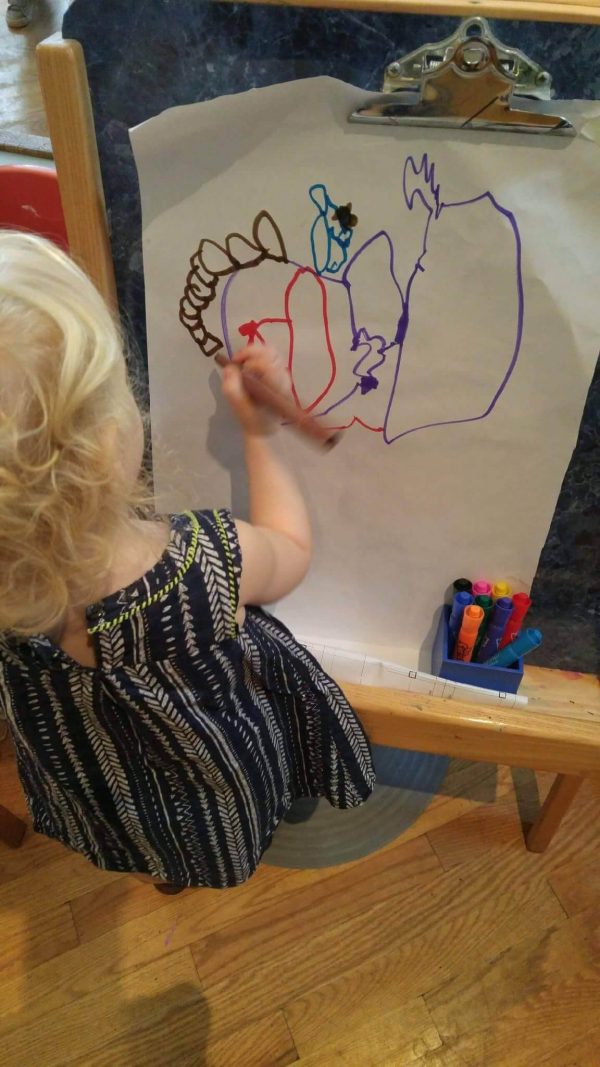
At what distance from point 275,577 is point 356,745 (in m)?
0.18

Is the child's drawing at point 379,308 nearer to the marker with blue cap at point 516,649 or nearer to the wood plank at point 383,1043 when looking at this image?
the marker with blue cap at point 516,649

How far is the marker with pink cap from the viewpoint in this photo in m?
0.65

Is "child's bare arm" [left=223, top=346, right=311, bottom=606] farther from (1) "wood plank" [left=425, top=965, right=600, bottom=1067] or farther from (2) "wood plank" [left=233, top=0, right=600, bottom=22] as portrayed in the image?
(1) "wood plank" [left=425, top=965, right=600, bottom=1067]

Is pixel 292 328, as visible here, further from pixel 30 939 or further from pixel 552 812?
pixel 30 939

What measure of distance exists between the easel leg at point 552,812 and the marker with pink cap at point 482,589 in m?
0.28

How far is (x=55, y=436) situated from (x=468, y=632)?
0.40 m

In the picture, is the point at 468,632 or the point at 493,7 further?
the point at 468,632

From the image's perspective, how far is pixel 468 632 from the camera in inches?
25.7

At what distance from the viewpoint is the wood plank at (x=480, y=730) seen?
59cm

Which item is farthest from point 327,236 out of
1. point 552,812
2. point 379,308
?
point 552,812

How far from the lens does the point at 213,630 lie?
51cm

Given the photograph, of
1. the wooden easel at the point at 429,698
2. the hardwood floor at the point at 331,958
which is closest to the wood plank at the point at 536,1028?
the hardwood floor at the point at 331,958

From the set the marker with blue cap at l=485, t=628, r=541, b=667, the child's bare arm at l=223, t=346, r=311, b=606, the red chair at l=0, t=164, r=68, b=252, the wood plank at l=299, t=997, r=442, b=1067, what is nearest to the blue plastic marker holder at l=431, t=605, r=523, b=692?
the marker with blue cap at l=485, t=628, r=541, b=667

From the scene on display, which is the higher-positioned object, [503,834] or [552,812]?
[552,812]
